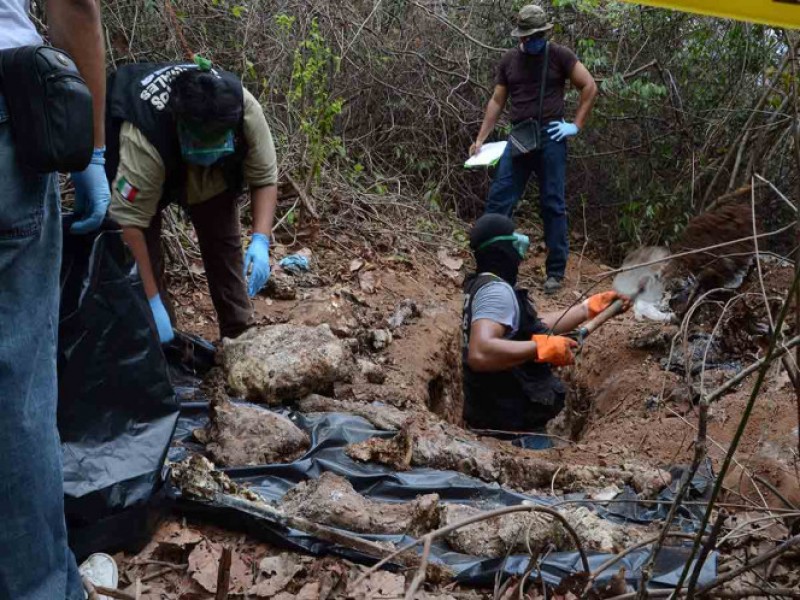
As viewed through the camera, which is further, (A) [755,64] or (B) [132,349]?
(A) [755,64]

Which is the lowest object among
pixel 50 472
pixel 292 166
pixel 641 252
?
pixel 292 166

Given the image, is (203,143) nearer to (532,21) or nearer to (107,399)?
(107,399)

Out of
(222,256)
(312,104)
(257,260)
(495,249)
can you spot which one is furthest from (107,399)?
(312,104)

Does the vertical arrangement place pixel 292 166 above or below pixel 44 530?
below

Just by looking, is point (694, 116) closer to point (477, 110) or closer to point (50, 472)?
point (477, 110)

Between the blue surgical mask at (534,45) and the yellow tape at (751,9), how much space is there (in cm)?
514

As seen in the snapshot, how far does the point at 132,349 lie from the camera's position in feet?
8.07

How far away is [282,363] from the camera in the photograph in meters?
3.64

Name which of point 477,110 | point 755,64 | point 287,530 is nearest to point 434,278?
point 477,110

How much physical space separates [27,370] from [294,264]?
4.05 metres

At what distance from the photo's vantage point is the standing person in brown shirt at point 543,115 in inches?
256

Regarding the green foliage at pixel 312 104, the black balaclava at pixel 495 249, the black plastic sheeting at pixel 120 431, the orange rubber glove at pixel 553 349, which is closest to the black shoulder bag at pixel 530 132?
the green foliage at pixel 312 104

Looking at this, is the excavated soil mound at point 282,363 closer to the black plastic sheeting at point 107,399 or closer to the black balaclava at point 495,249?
the black balaclava at point 495,249

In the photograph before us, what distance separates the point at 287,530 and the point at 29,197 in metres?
1.29
